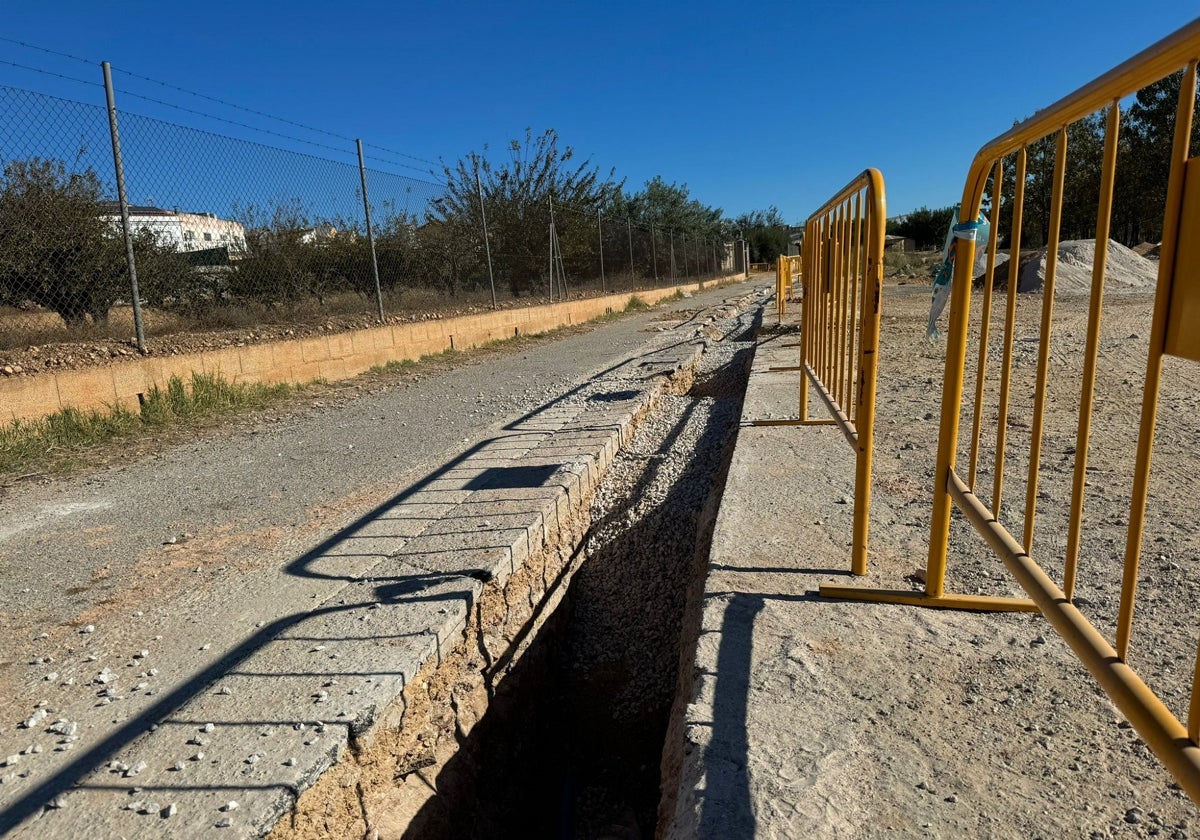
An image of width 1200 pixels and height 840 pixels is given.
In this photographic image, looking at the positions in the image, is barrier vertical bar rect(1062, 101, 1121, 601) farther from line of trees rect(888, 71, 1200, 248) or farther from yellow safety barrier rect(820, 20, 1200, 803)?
line of trees rect(888, 71, 1200, 248)

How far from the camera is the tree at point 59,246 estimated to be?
6367 mm

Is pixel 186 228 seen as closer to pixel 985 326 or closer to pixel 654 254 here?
pixel 985 326

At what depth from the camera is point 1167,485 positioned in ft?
11.1

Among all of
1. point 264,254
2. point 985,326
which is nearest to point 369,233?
point 264,254

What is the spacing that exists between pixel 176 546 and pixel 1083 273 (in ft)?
61.2

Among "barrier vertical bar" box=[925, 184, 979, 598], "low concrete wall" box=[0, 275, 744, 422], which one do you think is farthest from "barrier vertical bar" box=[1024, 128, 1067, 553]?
"low concrete wall" box=[0, 275, 744, 422]

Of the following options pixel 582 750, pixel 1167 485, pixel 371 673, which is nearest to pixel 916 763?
pixel 371 673

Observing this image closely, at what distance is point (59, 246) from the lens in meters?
6.67

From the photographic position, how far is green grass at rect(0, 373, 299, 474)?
17.4 feet

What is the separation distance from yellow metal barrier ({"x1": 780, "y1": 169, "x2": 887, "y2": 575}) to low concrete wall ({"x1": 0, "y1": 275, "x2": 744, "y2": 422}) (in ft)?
18.3

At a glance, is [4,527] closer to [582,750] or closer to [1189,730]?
[582,750]

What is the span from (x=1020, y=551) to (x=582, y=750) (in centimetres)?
241

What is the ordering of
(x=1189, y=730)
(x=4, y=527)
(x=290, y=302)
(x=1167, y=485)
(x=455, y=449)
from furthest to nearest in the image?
(x=290, y=302), (x=455, y=449), (x=4, y=527), (x=1167, y=485), (x=1189, y=730)

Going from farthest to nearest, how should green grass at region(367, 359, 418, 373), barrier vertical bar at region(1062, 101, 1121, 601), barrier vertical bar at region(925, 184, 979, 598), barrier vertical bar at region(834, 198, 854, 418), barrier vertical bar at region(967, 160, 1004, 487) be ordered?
green grass at region(367, 359, 418, 373) → barrier vertical bar at region(834, 198, 854, 418) → barrier vertical bar at region(925, 184, 979, 598) → barrier vertical bar at region(967, 160, 1004, 487) → barrier vertical bar at region(1062, 101, 1121, 601)
